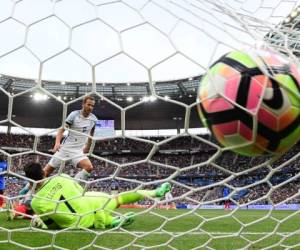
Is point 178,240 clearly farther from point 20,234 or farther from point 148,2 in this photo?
point 148,2

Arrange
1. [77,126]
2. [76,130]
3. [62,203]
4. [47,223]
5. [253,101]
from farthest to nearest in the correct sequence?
[77,126] < [76,130] < [47,223] < [62,203] < [253,101]

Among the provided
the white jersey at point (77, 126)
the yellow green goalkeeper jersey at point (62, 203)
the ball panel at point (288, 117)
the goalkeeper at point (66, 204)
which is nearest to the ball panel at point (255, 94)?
the ball panel at point (288, 117)

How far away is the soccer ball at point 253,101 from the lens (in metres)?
1.90

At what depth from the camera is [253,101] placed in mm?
1890

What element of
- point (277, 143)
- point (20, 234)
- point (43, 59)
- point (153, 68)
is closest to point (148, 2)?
point (153, 68)

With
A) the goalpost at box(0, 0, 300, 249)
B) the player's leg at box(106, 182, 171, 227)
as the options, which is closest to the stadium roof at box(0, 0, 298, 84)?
the goalpost at box(0, 0, 300, 249)

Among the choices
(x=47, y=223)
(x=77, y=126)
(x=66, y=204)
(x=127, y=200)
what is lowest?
(x=47, y=223)

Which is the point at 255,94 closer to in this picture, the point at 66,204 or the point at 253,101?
the point at 253,101

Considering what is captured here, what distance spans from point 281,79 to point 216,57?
0.31 m

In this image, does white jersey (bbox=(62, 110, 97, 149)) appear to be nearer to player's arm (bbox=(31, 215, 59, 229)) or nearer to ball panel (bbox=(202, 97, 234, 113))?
player's arm (bbox=(31, 215, 59, 229))

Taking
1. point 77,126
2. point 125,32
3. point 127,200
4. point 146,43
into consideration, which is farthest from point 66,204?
point 125,32

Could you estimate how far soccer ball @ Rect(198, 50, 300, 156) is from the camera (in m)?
1.90

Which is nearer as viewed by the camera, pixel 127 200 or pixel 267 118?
pixel 267 118

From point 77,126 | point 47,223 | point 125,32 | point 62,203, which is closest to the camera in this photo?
point 125,32
